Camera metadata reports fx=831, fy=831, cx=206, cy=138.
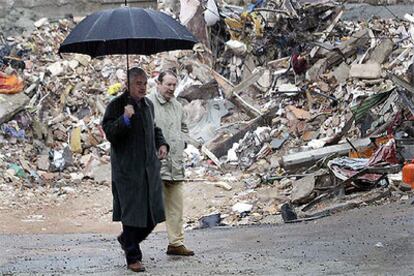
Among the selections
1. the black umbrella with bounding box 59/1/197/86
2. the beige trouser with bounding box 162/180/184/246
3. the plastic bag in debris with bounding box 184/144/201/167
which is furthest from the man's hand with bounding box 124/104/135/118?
the plastic bag in debris with bounding box 184/144/201/167

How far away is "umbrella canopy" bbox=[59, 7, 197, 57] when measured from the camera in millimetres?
6371

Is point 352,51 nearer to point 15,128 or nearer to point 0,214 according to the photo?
point 15,128

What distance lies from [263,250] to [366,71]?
970 cm

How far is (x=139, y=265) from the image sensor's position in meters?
6.76

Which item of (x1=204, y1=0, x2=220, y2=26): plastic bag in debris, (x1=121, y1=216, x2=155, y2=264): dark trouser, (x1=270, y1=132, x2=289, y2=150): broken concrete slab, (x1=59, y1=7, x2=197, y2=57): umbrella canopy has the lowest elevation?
(x1=270, y1=132, x2=289, y2=150): broken concrete slab

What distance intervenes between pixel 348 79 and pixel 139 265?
38.0 feet

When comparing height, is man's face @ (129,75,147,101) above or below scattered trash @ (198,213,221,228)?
above

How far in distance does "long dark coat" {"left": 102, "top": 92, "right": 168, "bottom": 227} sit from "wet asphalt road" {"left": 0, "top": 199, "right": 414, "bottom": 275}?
0.52 m

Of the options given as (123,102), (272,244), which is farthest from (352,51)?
(123,102)

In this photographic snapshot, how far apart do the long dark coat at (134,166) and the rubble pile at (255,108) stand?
194 inches

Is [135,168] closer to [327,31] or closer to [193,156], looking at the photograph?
[193,156]

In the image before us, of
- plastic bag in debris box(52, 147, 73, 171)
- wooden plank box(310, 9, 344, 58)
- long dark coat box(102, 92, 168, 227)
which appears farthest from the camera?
wooden plank box(310, 9, 344, 58)

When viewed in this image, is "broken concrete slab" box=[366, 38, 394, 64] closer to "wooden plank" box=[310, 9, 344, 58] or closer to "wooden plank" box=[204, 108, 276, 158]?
"wooden plank" box=[310, 9, 344, 58]

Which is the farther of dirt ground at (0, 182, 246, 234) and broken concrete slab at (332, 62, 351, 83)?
broken concrete slab at (332, 62, 351, 83)
